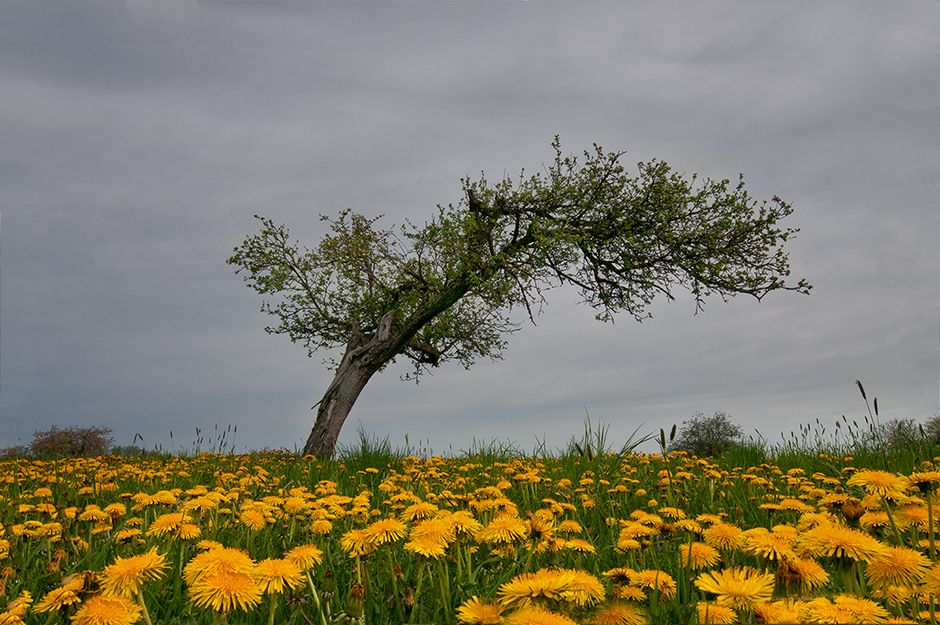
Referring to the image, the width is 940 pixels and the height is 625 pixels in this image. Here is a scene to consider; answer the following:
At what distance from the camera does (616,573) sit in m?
2.00

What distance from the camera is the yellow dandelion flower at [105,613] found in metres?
1.54

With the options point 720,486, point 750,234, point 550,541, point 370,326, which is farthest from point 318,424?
point 550,541

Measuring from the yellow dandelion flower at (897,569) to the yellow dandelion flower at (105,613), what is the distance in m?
2.27

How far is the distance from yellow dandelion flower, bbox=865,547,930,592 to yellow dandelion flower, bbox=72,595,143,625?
2.27 m

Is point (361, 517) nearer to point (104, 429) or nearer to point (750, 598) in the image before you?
point (750, 598)

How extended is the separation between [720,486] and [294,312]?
12.6 metres

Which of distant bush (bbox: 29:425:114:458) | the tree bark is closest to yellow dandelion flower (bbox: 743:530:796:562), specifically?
the tree bark

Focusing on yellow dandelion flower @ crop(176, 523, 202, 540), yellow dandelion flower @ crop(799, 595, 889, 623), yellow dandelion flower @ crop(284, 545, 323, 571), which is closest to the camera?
yellow dandelion flower @ crop(799, 595, 889, 623)

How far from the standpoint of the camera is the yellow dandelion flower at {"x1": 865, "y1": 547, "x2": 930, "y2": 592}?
176cm

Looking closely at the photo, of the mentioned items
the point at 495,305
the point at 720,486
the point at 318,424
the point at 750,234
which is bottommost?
the point at 720,486

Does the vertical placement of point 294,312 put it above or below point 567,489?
above

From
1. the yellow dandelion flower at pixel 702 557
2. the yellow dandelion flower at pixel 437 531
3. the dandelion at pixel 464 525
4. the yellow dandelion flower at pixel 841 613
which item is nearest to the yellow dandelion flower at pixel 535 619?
the yellow dandelion flower at pixel 841 613

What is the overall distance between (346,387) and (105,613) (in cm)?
1109

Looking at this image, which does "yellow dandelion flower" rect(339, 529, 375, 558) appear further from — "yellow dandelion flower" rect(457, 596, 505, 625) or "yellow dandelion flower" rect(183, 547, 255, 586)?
"yellow dandelion flower" rect(457, 596, 505, 625)
